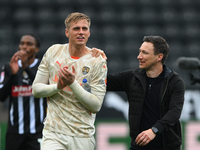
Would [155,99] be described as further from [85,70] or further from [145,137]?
[85,70]

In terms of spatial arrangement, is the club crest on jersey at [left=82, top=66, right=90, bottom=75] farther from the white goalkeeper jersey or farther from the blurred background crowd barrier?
the blurred background crowd barrier

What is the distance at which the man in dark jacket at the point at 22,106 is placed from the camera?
15.2ft

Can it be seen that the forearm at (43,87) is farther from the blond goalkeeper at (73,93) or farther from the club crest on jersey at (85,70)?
the club crest on jersey at (85,70)

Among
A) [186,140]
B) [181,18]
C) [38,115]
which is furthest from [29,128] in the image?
[181,18]

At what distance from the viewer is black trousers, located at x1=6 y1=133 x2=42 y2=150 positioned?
15.2 ft

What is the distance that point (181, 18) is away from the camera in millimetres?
11258

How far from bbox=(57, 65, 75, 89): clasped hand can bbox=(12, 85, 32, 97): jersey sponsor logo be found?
1582 mm

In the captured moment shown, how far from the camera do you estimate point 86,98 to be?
328 cm

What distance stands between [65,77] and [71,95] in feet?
1.00

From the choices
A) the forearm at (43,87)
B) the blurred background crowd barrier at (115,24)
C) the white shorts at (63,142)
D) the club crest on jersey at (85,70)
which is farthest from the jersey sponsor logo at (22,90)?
the blurred background crowd barrier at (115,24)

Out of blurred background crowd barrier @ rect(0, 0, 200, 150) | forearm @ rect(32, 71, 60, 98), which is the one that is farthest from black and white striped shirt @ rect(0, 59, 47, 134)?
blurred background crowd barrier @ rect(0, 0, 200, 150)

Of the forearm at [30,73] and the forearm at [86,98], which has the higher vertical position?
the forearm at [30,73]

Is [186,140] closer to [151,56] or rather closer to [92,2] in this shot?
[151,56]

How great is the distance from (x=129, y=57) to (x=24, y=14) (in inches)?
137
